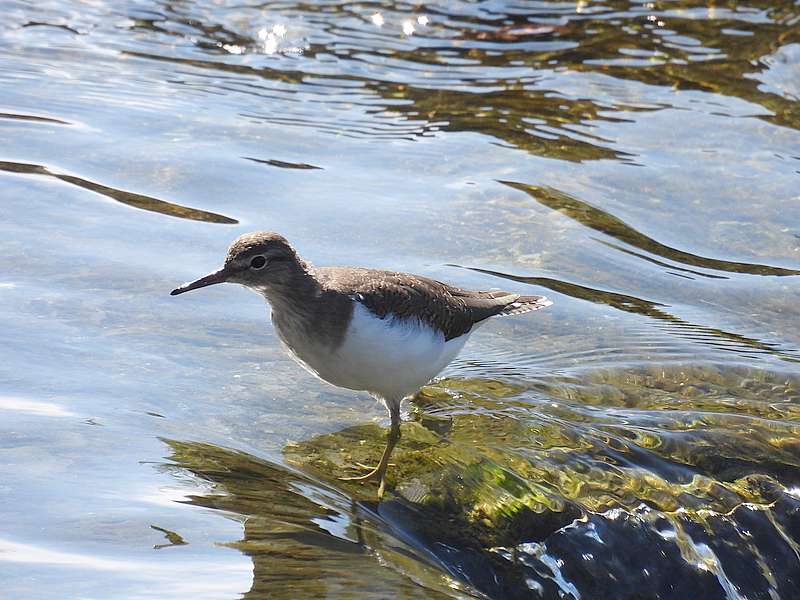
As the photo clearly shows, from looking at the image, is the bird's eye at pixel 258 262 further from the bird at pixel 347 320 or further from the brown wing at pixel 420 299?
the brown wing at pixel 420 299

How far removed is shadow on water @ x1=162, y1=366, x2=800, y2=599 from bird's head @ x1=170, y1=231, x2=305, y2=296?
2.74 feet

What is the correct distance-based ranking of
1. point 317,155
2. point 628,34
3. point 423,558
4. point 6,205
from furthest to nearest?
point 628,34 → point 317,155 → point 6,205 → point 423,558

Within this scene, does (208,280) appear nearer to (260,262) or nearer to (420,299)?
(260,262)

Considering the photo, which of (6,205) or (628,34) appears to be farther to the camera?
(628,34)

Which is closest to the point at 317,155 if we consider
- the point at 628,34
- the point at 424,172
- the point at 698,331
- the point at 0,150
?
the point at 424,172

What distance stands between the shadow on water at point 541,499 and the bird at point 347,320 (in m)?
0.26

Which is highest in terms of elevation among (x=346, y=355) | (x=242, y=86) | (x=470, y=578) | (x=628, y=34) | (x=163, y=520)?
(x=628, y=34)

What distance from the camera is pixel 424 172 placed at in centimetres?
871

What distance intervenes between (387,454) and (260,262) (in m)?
1.14

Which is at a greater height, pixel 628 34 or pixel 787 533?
pixel 628 34

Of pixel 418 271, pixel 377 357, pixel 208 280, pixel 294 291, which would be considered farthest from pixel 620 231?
pixel 208 280

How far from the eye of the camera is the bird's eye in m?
5.51

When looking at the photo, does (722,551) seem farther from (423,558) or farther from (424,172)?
(424,172)

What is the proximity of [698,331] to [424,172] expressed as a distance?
8.92 feet
